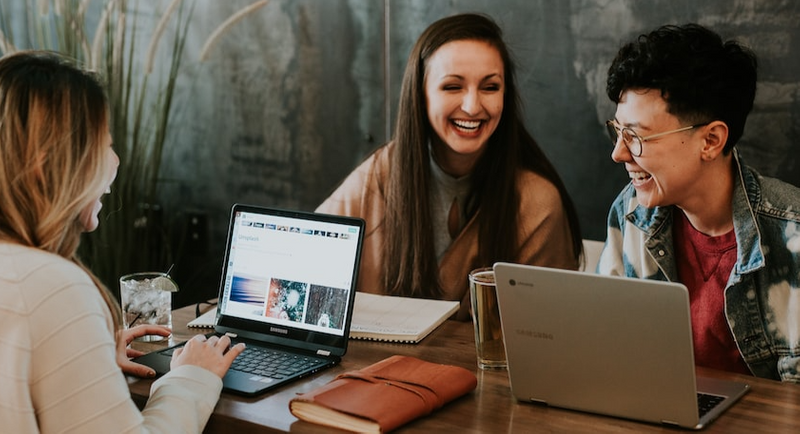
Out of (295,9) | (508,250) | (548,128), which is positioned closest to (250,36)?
(295,9)

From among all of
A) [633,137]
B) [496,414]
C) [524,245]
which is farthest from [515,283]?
[524,245]

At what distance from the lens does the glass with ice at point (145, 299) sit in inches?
73.4

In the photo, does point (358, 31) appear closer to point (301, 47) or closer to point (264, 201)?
point (301, 47)

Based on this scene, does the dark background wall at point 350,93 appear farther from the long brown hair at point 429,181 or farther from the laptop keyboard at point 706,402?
the laptop keyboard at point 706,402

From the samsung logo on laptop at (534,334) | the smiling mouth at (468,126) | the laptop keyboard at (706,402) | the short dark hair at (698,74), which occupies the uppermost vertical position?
the short dark hair at (698,74)

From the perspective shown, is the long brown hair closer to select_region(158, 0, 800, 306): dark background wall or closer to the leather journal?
select_region(158, 0, 800, 306): dark background wall

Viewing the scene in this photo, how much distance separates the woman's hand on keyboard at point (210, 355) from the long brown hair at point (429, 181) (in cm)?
79

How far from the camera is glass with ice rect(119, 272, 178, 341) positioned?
186 cm

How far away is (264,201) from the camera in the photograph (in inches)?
142

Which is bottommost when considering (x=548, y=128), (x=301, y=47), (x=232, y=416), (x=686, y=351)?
(x=232, y=416)

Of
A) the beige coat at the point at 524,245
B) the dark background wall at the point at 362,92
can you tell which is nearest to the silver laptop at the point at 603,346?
the beige coat at the point at 524,245

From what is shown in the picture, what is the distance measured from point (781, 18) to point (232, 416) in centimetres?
181

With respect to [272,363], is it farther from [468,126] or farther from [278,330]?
[468,126]

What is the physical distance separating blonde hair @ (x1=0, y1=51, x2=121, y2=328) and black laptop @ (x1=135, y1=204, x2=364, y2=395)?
1.49ft
